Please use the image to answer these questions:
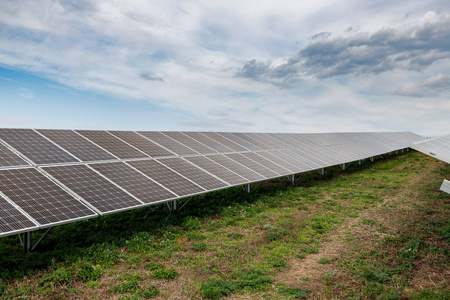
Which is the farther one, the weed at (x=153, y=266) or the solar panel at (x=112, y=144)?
the solar panel at (x=112, y=144)

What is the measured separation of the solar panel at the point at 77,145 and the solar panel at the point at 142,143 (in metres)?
2.31

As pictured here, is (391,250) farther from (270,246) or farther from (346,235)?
(270,246)

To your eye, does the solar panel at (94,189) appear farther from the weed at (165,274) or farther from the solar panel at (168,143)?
the solar panel at (168,143)

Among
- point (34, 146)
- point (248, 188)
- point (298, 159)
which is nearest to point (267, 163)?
point (248, 188)

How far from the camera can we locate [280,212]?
15914 millimetres

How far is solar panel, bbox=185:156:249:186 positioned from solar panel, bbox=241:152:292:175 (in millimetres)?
3589

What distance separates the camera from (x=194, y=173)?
15859 mm

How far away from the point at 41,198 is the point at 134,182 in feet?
12.1

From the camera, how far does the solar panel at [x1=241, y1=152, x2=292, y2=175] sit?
1975 cm

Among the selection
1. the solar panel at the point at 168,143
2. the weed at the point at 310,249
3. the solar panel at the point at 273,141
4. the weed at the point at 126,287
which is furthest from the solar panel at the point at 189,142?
the weed at the point at 126,287

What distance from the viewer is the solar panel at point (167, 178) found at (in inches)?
538

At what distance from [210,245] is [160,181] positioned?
400 cm

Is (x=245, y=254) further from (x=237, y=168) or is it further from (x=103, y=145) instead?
(x=103, y=145)

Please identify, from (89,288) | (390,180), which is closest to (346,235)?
(89,288)
